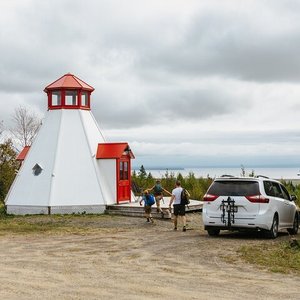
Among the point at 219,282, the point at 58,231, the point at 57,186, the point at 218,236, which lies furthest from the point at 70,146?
the point at 219,282

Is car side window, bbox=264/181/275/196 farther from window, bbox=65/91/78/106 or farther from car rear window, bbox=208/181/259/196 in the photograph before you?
window, bbox=65/91/78/106

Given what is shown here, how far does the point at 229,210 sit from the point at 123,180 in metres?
13.1

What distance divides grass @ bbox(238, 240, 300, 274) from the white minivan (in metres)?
1.35

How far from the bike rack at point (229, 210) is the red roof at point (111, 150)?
481 inches

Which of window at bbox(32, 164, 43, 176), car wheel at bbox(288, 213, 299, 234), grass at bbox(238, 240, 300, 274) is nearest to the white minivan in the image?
grass at bbox(238, 240, 300, 274)

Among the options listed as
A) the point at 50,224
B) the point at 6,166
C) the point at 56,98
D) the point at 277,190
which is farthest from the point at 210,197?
the point at 6,166

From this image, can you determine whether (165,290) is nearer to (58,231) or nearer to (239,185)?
(239,185)

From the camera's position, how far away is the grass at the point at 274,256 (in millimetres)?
11734

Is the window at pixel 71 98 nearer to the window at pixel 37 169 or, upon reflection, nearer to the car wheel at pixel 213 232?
the window at pixel 37 169

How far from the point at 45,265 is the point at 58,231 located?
796 cm

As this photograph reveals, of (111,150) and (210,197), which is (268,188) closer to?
(210,197)

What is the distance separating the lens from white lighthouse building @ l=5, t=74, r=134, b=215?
90.5 ft

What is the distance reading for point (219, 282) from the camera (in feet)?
32.9

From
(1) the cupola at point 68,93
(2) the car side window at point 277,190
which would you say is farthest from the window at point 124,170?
(2) the car side window at point 277,190
